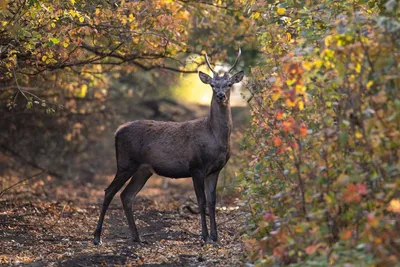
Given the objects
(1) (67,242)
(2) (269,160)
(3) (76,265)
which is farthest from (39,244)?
(2) (269,160)

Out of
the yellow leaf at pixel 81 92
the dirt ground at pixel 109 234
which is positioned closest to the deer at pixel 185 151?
the dirt ground at pixel 109 234

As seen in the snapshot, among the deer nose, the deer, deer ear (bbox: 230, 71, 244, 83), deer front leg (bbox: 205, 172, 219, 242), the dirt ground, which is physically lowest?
the dirt ground

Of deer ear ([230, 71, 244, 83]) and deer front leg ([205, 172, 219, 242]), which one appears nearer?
deer front leg ([205, 172, 219, 242])

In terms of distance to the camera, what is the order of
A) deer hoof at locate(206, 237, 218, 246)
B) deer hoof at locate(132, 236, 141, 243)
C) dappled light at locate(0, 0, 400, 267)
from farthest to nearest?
deer hoof at locate(132, 236, 141, 243) → deer hoof at locate(206, 237, 218, 246) → dappled light at locate(0, 0, 400, 267)

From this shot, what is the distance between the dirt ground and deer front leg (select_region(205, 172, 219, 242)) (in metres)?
0.22

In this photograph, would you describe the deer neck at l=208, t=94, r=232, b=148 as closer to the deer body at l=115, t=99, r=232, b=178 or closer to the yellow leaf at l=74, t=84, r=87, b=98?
the deer body at l=115, t=99, r=232, b=178

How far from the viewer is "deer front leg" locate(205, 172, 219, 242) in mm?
11688

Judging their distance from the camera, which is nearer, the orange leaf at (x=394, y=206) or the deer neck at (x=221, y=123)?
the orange leaf at (x=394, y=206)

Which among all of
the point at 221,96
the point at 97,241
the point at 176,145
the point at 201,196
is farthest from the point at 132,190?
the point at 221,96

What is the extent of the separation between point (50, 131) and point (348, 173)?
14.0 m

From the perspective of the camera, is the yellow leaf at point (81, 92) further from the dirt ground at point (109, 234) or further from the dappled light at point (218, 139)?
the dirt ground at point (109, 234)

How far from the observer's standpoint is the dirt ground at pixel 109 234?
10.2 metres

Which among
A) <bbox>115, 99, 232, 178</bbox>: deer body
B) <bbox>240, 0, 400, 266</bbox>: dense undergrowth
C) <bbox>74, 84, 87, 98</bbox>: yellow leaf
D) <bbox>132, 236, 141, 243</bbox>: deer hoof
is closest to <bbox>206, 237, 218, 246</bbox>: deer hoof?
<bbox>115, 99, 232, 178</bbox>: deer body

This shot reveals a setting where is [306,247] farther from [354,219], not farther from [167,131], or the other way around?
[167,131]
